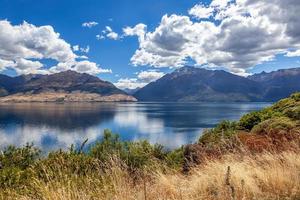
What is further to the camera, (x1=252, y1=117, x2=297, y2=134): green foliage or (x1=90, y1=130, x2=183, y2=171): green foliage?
(x1=252, y1=117, x2=297, y2=134): green foliage

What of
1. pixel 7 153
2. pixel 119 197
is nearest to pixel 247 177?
pixel 119 197

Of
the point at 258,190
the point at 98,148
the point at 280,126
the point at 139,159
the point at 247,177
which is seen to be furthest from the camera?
the point at 98,148

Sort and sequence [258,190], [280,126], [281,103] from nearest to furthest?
1. [258,190]
2. [280,126]
3. [281,103]

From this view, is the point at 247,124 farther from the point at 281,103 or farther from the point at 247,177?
the point at 247,177

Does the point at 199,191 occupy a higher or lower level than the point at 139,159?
higher

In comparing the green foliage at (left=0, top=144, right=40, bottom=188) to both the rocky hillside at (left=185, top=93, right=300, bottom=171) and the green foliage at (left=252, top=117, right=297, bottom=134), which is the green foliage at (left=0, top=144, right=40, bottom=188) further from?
the green foliage at (left=252, top=117, right=297, bottom=134)

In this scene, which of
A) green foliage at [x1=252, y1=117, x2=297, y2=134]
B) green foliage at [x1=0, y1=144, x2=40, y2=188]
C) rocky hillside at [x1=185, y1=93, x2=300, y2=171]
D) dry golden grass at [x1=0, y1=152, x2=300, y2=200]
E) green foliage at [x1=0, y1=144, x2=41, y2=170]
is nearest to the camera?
dry golden grass at [x1=0, y1=152, x2=300, y2=200]

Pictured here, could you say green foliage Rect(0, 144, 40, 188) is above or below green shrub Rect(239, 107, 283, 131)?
below

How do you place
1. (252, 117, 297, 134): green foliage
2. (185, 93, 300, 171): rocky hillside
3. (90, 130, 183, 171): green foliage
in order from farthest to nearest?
(252, 117, 297, 134): green foliage
(90, 130, 183, 171): green foliage
(185, 93, 300, 171): rocky hillside

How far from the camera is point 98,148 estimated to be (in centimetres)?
2802

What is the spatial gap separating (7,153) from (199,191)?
17.3 m

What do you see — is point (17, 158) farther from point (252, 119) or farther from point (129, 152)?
point (252, 119)

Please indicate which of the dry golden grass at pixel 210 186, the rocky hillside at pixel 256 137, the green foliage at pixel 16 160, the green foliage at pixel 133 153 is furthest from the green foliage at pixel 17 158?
the dry golden grass at pixel 210 186

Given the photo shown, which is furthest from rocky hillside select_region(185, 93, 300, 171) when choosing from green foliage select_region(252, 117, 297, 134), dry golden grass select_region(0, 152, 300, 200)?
dry golden grass select_region(0, 152, 300, 200)
